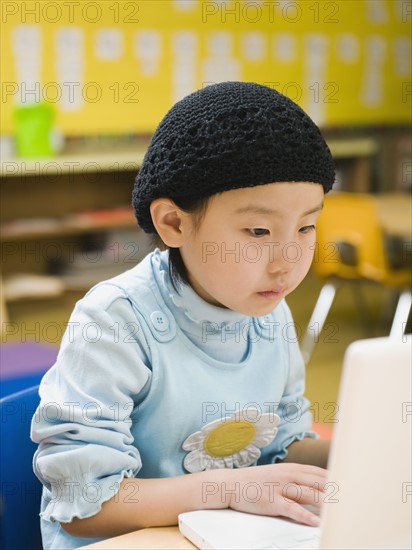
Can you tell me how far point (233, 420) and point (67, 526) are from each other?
26cm

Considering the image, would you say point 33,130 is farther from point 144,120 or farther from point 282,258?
point 282,258

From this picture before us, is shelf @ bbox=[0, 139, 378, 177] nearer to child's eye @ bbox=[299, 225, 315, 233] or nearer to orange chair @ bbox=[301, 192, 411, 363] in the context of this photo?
orange chair @ bbox=[301, 192, 411, 363]

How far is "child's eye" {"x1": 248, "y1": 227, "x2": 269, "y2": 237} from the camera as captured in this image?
961 millimetres

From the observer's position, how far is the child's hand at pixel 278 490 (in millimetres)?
915

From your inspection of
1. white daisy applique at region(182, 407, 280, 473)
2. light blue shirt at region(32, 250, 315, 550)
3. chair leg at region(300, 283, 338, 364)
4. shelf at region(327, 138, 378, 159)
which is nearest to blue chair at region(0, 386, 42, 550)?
light blue shirt at region(32, 250, 315, 550)

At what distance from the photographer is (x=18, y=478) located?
3.87 ft

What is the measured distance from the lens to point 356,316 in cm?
462

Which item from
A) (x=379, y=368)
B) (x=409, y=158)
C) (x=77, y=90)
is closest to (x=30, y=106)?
(x=77, y=90)

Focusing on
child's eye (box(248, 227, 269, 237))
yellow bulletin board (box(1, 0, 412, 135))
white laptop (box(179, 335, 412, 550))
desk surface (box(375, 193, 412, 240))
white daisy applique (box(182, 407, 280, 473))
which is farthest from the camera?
yellow bulletin board (box(1, 0, 412, 135))

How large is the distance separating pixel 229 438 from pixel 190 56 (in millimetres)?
4305
